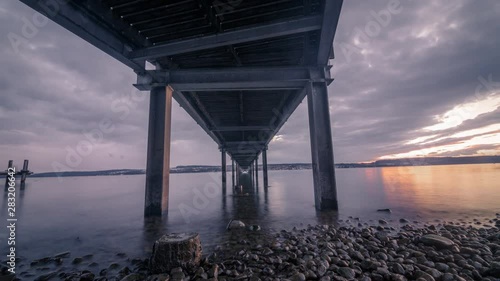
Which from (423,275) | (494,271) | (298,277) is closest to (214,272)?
Result: (298,277)

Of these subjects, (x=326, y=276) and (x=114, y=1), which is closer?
(x=326, y=276)

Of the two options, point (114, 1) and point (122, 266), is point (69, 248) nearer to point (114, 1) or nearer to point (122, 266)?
point (122, 266)

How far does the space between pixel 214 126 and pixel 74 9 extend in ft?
45.2

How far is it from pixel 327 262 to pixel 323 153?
4897 millimetres

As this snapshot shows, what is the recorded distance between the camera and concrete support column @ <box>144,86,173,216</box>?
7688 mm

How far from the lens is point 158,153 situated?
25.7ft

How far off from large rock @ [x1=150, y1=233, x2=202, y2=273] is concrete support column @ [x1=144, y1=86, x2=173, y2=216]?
4.78 meters

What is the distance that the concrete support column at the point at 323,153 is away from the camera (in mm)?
7605

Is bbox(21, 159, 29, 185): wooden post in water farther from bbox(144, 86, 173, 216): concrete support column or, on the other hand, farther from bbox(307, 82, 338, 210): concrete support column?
bbox(307, 82, 338, 210): concrete support column

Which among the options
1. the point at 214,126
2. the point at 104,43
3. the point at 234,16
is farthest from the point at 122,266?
the point at 214,126

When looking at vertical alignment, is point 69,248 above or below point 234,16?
below

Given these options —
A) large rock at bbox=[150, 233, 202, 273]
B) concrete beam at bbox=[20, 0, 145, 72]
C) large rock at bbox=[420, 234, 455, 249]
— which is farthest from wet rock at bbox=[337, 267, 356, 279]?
concrete beam at bbox=[20, 0, 145, 72]

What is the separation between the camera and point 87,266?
3.95 metres

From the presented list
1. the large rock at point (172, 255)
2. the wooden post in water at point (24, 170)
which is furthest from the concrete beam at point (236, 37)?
the wooden post in water at point (24, 170)
